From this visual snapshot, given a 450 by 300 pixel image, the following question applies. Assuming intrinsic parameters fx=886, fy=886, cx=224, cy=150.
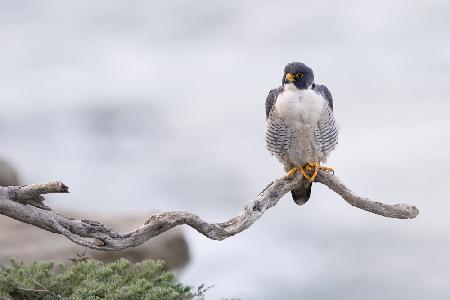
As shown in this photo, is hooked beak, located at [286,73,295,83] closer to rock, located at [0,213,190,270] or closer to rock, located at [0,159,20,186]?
rock, located at [0,213,190,270]

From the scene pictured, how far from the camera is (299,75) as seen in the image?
7.75 metres

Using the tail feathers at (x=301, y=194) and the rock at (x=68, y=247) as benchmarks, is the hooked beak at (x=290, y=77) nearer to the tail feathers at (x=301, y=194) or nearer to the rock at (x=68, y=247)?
the tail feathers at (x=301, y=194)

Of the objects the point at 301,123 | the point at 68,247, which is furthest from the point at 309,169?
the point at 68,247

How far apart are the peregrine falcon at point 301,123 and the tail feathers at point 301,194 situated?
19 millimetres

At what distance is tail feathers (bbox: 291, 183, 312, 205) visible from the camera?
27.1ft

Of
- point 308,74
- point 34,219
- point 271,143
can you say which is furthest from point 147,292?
point 308,74

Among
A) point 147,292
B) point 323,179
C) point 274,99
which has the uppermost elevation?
point 274,99

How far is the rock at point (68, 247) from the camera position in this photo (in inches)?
475

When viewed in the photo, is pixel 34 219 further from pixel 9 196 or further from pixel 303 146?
pixel 303 146

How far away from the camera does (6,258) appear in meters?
12.0

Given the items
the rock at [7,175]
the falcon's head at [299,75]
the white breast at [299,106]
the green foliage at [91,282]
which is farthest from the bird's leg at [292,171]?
the rock at [7,175]

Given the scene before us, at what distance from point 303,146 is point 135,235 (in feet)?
5.99

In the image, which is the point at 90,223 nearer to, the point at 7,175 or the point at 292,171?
the point at 292,171

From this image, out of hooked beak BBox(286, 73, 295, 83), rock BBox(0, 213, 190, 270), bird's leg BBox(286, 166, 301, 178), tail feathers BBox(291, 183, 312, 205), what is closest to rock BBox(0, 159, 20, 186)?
rock BBox(0, 213, 190, 270)
